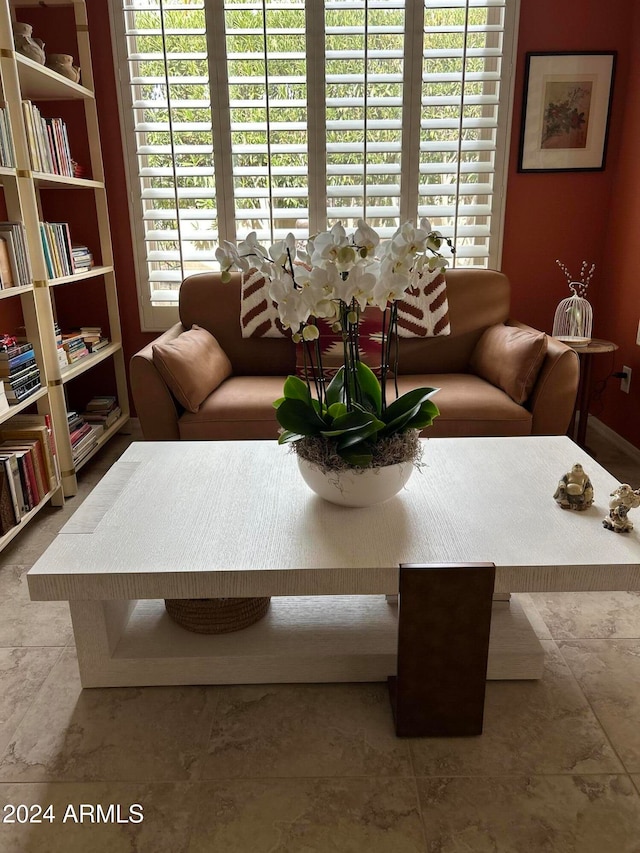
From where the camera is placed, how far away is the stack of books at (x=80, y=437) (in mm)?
2954

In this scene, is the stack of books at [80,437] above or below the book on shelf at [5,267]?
below

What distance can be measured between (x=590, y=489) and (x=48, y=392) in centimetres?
208

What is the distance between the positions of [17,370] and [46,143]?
1.03m

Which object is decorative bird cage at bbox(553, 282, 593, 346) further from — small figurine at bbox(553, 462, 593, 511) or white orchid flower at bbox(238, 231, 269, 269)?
white orchid flower at bbox(238, 231, 269, 269)

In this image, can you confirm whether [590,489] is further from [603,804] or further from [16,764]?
[16,764]

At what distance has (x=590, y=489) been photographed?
5.18ft

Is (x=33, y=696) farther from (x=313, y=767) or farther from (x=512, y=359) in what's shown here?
(x=512, y=359)

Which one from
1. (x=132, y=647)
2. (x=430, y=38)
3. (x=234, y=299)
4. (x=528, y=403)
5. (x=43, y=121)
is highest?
(x=430, y=38)

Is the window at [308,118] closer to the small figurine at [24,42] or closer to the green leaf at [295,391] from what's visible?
the small figurine at [24,42]

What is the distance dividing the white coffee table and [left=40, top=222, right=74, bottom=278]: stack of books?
48.3 inches

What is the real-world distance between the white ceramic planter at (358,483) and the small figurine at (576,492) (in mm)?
382

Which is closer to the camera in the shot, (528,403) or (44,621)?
(44,621)

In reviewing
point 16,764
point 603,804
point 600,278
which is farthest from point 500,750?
point 600,278

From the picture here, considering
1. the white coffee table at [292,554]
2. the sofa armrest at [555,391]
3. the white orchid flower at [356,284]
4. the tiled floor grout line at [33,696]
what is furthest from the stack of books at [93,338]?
the white orchid flower at [356,284]
